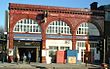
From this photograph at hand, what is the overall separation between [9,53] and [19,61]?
241 cm

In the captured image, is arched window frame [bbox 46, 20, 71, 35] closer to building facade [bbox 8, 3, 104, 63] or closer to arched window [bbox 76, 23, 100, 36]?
building facade [bbox 8, 3, 104, 63]

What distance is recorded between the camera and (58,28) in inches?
2361

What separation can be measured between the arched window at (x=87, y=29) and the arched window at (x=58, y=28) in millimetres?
2244

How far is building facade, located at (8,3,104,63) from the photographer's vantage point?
5741 cm

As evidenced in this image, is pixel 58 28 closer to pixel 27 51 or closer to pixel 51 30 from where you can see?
pixel 51 30

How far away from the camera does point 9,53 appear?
2228 inches

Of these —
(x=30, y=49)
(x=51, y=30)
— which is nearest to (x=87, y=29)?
(x=51, y=30)

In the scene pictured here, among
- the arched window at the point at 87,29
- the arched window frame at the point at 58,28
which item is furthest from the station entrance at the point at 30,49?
the arched window at the point at 87,29

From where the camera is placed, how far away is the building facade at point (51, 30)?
5741cm

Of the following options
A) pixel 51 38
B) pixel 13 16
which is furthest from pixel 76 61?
pixel 13 16

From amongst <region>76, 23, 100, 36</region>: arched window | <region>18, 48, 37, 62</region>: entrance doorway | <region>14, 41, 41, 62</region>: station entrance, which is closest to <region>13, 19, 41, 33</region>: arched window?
<region>14, 41, 41, 62</region>: station entrance

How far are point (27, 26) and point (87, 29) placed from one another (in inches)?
454

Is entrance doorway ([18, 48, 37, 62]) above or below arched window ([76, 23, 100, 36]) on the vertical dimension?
below

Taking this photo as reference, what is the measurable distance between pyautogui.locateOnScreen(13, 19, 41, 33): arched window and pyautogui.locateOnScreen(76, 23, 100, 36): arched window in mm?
7884
